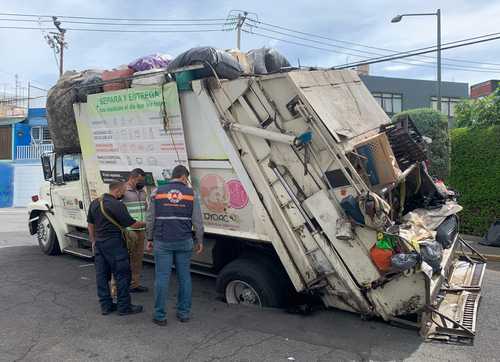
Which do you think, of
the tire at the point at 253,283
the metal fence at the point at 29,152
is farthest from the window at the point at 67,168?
the metal fence at the point at 29,152

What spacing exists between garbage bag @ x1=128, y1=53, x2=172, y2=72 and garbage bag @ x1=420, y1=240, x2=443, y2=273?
3.87m

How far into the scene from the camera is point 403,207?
228 inches

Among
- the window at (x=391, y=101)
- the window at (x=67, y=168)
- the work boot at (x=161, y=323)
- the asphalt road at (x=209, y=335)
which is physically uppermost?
the window at (x=391, y=101)

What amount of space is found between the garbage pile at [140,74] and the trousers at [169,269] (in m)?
1.87

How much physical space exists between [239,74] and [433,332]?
3.23 m

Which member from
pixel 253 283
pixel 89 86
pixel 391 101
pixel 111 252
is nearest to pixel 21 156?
pixel 89 86

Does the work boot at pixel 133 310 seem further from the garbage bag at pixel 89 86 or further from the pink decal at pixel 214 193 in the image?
the garbage bag at pixel 89 86

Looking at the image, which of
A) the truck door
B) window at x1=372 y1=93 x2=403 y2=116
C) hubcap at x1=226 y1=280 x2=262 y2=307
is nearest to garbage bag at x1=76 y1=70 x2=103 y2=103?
the truck door

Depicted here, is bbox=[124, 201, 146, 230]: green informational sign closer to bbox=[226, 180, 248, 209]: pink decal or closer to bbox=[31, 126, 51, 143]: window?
bbox=[226, 180, 248, 209]: pink decal

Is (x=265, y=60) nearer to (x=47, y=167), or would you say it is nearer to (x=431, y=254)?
(x=431, y=254)

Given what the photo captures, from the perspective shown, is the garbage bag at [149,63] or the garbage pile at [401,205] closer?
the garbage pile at [401,205]

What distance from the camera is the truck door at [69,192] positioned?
7527 mm

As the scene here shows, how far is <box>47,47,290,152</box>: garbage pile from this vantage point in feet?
17.4

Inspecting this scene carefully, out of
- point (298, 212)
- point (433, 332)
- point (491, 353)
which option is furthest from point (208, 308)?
point (491, 353)
